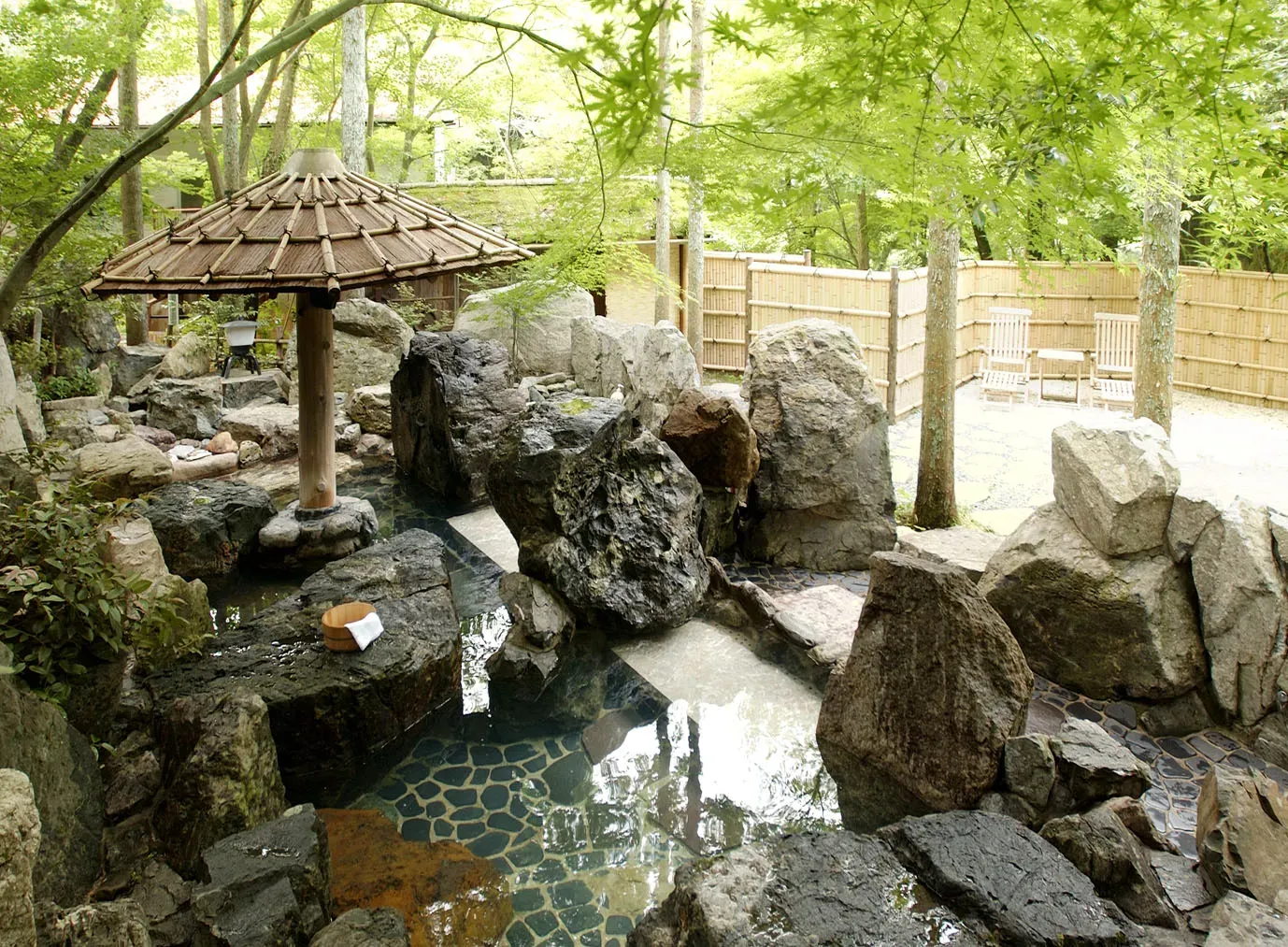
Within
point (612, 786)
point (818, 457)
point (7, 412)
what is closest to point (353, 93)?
point (7, 412)

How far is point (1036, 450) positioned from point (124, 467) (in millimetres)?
9780

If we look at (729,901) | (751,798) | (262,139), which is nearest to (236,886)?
(729,901)

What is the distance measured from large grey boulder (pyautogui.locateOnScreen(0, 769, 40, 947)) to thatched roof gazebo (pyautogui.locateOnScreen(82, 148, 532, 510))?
12.8ft

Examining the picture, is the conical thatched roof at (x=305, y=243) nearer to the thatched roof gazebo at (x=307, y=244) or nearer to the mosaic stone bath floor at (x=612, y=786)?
the thatched roof gazebo at (x=307, y=244)

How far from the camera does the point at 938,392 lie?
27.2 feet

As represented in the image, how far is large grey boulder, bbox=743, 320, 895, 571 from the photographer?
765 cm

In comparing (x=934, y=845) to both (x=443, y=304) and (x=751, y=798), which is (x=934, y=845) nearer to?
(x=751, y=798)

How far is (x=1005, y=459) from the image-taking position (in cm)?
1142

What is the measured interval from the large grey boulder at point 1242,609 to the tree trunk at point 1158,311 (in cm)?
346

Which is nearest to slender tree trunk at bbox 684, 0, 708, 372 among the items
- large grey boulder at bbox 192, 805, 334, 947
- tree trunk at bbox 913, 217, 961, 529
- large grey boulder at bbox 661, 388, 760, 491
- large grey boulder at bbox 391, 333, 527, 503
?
large grey boulder at bbox 391, 333, 527, 503

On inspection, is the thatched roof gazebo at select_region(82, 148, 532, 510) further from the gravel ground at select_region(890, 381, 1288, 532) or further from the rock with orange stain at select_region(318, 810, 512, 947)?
the gravel ground at select_region(890, 381, 1288, 532)

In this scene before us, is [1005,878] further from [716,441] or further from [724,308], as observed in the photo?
[724,308]

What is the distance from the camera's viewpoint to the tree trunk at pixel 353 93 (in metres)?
13.2

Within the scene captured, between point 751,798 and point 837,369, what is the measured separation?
4.16 metres
